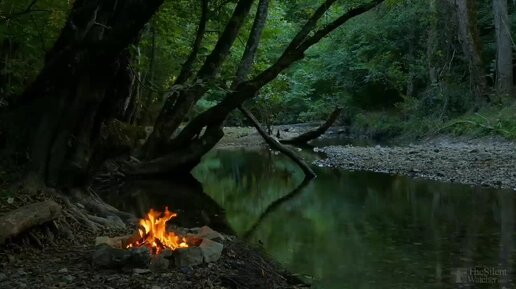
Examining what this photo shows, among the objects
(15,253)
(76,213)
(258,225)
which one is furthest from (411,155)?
(15,253)

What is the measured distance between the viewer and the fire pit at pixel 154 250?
Answer: 554 cm

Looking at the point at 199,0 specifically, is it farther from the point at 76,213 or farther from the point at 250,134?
the point at 250,134

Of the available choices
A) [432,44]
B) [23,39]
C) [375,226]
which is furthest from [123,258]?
[432,44]

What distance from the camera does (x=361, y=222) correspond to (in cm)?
1020

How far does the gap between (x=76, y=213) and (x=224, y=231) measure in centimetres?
269

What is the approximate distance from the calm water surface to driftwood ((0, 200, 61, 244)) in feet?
9.62

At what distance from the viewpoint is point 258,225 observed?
10.4m

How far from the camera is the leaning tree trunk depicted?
820 cm

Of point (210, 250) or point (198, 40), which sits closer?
point (210, 250)

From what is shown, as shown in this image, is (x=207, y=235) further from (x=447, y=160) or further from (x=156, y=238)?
(x=447, y=160)

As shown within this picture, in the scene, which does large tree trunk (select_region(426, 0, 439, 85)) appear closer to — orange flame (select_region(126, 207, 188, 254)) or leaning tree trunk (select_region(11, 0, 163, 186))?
leaning tree trunk (select_region(11, 0, 163, 186))

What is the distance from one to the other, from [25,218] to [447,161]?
13.2 metres

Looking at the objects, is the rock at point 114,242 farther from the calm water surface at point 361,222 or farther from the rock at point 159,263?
the calm water surface at point 361,222

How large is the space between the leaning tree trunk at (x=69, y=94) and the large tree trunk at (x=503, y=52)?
17.1m
